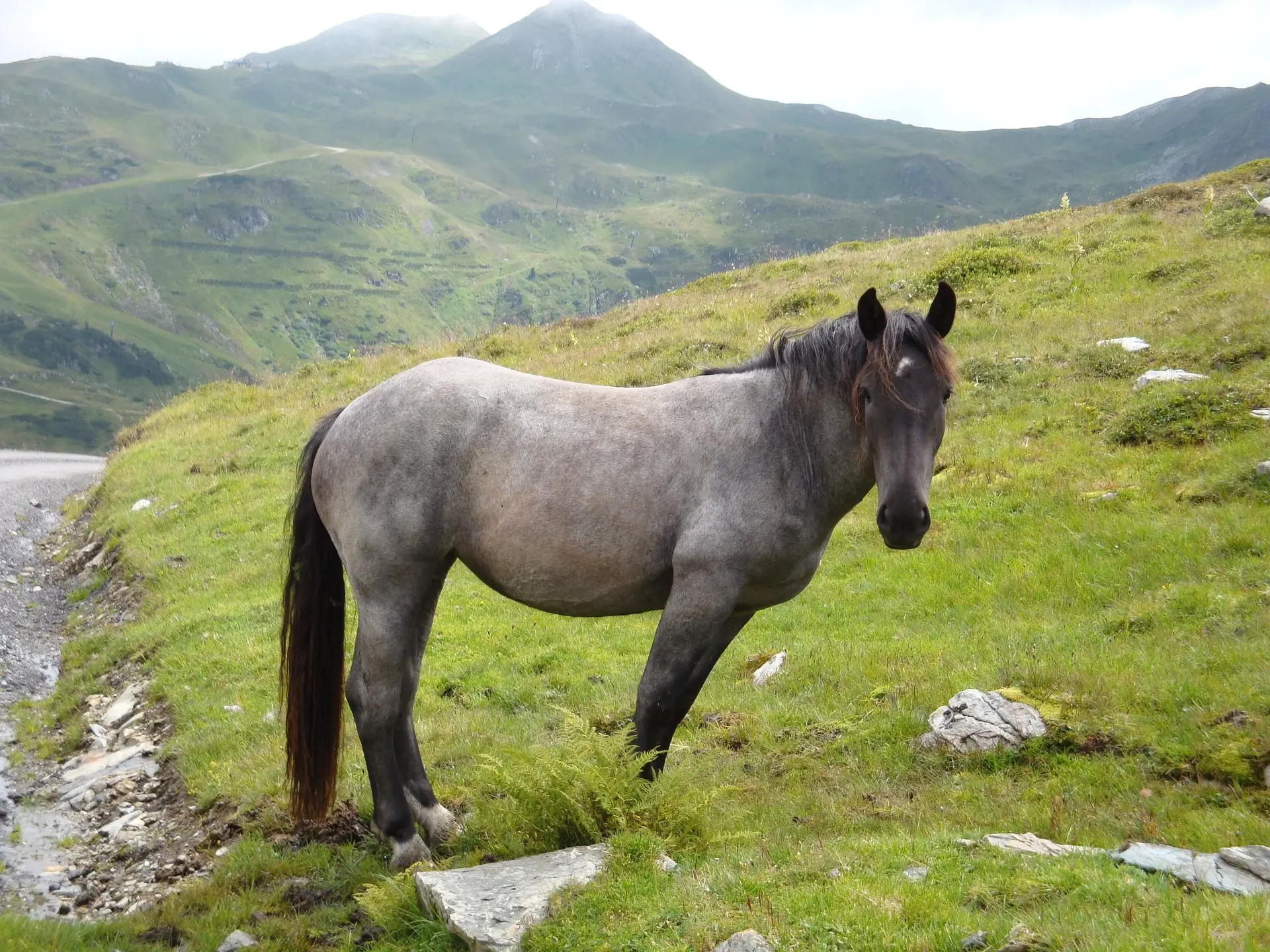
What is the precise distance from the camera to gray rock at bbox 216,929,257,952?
5.71 metres

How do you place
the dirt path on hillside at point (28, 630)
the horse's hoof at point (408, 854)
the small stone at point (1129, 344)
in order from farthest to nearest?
the small stone at point (1129, 344) → the dirt path on hillside at point (28, 630) → the horse's hoof at point (408, 854)

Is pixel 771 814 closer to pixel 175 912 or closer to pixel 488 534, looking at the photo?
pixel 488 534

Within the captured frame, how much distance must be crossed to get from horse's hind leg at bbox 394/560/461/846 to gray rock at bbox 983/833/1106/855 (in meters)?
3.73

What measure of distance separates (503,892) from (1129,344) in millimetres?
14775

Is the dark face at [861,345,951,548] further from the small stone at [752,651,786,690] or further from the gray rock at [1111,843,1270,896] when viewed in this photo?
the small stone at [752,651,786,690]

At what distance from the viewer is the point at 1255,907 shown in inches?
139

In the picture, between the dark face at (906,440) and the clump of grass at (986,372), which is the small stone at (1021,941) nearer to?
the dark face at (906,440)

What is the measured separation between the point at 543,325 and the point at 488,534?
22.3m

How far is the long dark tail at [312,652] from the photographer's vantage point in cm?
680

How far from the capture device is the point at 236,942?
5.77 metres

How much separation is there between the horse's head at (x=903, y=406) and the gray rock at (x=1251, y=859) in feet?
6.98

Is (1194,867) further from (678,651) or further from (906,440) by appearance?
(678,651)

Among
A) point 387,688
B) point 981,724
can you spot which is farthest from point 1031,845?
point 387,688

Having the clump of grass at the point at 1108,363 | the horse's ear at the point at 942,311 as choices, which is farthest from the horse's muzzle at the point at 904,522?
the clump of grass at the point at 1108,363
